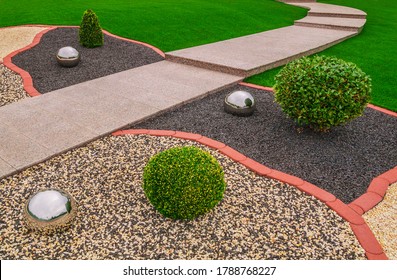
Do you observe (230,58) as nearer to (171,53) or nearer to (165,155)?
(171,53)

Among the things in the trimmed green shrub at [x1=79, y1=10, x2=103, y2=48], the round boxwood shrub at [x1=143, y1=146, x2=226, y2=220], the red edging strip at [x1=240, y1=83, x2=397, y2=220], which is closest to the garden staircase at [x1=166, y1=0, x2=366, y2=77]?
the trimmed green shrub at [x1=79, y1=10, x2=103, y2=48]

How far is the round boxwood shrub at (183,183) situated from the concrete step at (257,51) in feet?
18.4

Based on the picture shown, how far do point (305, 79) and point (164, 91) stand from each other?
3.65 m

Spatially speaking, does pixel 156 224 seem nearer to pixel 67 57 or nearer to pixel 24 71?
pixel 67 57

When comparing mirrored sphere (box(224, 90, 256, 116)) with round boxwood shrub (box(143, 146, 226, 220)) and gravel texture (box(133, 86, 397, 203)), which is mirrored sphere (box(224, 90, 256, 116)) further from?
round boxwood shrub (box(143, 146, 226, 220))

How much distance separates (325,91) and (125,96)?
15.0 feet

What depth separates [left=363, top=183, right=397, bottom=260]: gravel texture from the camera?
4.43 m

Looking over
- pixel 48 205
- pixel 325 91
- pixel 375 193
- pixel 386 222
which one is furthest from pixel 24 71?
pixel 386 222

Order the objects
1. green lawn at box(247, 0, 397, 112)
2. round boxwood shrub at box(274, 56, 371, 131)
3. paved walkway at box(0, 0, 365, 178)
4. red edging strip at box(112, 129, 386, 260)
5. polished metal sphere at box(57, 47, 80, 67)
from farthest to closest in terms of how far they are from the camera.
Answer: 1. polished metal sphere at box(57, 47, 80, 67)
2. green lawn at box(247, 0, 397, 112)
3. paved walkway at box(0, 0, 365, 178)
4. round boxwood shrub at box(274, 56, 371, 131)
5. red edging strip at box(112, 129, 386, 260)

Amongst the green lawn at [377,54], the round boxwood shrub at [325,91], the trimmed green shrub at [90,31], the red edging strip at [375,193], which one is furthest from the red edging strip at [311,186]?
the trimmed green shrub at [90,31]

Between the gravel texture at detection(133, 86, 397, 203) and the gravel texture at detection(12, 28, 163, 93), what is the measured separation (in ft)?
11.6

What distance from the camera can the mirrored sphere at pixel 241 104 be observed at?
7.31 meters

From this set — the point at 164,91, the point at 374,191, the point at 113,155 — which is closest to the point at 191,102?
the point at 164,91

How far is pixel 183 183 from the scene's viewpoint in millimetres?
4258
